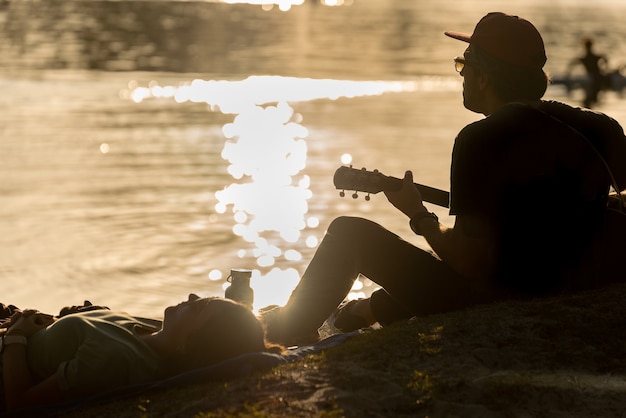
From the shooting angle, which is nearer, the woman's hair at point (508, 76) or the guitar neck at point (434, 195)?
the woman's hair at point (508, 76)

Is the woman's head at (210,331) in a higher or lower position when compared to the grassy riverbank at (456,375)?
higher

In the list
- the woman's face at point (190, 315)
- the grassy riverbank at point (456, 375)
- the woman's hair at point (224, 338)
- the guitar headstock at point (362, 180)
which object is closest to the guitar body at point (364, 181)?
the guitar headstock at point (362, 180)

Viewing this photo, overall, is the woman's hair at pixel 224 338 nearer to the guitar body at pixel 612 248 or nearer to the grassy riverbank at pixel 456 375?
the grassy riverbank at pixel 456 375

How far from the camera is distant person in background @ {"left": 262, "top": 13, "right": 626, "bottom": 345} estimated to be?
621 centimetres

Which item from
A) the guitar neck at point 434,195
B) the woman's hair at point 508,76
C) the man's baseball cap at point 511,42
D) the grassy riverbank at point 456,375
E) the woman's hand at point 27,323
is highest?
the man's baseball cap at point 511,42

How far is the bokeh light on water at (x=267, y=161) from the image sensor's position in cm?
1534

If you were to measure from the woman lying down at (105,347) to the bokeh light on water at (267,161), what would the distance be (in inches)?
270

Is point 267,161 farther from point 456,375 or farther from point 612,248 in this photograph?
point 456,375

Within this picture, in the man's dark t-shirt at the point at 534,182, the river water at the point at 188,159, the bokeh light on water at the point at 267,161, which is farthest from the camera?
the bokeh light on water at the point at 267,161

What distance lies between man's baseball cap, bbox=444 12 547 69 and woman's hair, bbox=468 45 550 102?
3 centimetres

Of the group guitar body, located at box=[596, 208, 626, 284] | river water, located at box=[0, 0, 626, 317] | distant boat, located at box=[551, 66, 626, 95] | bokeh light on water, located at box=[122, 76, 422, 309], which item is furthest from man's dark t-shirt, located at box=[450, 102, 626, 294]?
distant boat, located at box=[551, 66, 626, 95]

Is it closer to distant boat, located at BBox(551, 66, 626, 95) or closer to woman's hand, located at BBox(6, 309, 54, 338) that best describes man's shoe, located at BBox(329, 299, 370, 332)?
woman's hand, located at BBox(6, 309, 54, 338)

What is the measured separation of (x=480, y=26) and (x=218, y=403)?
103 inches

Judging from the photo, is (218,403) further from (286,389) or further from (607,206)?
(607,206)
